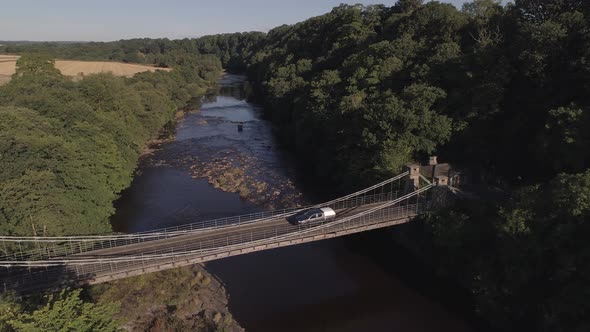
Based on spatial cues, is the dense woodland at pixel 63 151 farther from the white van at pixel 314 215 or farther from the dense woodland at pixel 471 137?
the white van at pixel 314 215

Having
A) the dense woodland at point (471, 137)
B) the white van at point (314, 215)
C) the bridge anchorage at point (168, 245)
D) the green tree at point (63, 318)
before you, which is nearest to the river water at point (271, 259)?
the dense woodland at point (471, 137)

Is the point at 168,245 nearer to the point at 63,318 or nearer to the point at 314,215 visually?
the point at 314,215

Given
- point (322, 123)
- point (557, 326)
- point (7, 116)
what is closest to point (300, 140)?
point (322, 123)

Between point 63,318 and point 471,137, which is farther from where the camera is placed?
point 471,137

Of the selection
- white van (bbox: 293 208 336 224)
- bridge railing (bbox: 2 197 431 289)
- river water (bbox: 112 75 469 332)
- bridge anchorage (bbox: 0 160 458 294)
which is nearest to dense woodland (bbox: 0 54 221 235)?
bridge anchorage (bbox: 0 160 458 294)

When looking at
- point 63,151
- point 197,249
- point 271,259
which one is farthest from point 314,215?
point 63,151

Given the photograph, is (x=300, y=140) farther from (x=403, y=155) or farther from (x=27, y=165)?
(x=27, y=165)
